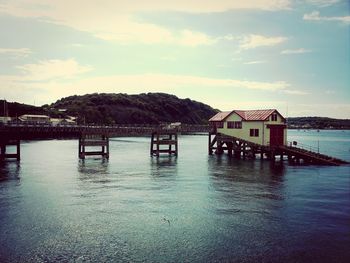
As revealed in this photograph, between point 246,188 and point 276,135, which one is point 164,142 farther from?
point 246,188

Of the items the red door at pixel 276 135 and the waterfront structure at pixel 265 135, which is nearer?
the waterfront structure at pixel 265 135

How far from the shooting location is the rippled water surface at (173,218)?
17.7 meters

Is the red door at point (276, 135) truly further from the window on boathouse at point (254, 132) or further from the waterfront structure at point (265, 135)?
the window on boathouse at point (254, 132)

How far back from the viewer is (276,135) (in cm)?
5822

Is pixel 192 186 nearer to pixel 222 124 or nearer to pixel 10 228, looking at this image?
pixel 10 228

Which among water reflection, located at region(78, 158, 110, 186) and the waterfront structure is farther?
the waterfront structure

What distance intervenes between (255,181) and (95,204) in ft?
63.0

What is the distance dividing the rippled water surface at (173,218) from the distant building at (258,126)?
16.8 m

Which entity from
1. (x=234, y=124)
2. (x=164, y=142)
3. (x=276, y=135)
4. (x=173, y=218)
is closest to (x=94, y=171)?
(x=164, y=142)

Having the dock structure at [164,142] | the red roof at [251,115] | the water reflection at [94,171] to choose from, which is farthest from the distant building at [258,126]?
the water reflection at [94,171]

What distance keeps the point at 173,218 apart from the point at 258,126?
38786 mm

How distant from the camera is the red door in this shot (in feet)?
190

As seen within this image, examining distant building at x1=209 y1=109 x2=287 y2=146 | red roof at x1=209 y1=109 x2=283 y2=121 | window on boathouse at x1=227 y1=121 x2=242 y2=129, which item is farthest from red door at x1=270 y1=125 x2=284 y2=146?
window on boathouse at x1=227 y1=121 x2=242 y2=129

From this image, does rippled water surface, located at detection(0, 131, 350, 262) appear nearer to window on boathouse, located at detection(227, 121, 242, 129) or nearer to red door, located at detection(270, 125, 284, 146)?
red door, located at detection(270, 125, 284, 146)
